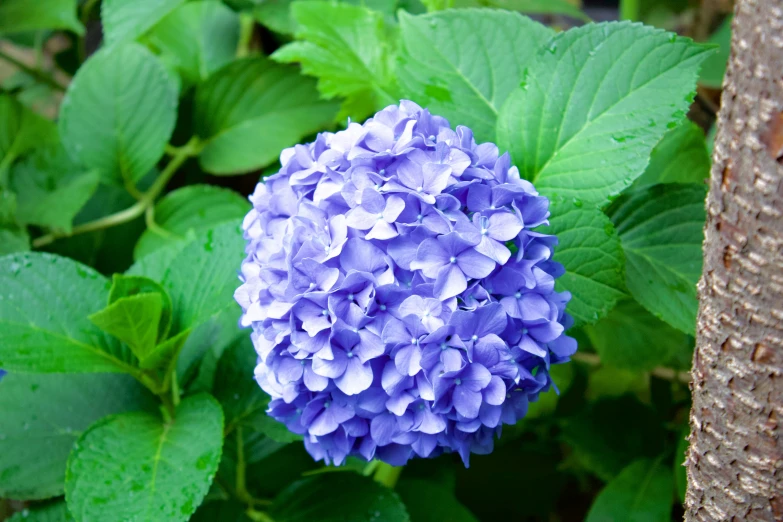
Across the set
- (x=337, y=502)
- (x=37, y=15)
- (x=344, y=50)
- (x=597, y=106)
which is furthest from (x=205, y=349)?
(x=37, y=15)

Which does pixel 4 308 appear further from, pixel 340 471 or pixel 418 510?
pixel 418 510

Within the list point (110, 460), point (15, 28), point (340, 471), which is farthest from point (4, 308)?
point (15, 28)

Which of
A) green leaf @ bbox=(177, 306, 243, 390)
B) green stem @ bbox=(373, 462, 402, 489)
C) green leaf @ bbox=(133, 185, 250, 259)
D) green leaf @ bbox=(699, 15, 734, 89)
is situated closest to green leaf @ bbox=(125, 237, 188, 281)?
green leaf @ bbox=(177, 306, 243, 390)

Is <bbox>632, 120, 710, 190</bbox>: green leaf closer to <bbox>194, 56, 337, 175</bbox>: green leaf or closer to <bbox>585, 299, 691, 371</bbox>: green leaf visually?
<bbox>585, 299, 691, 371</bbox>: green leaf

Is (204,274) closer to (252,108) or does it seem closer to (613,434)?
(252,108)

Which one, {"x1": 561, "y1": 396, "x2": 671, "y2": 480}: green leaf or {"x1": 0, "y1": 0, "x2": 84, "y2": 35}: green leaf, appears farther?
{"x1": 0, "y1": 0, "x2": 84, "y2": 35}: green leaf
